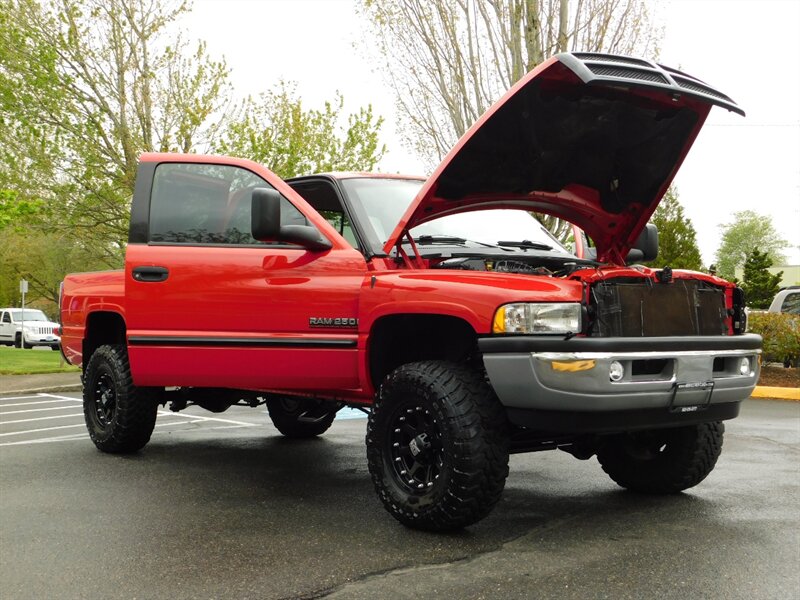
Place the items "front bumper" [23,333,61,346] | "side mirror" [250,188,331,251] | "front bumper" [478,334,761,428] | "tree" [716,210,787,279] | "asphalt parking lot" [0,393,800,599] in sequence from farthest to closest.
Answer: "tree" [716,210,787,279]
"front bumper" [23,333,61,346]
"side mirror" [250,188,331,251]
"front bumper" [478,334,761,428]
"asphalt parking lot" [0,393,800,599]

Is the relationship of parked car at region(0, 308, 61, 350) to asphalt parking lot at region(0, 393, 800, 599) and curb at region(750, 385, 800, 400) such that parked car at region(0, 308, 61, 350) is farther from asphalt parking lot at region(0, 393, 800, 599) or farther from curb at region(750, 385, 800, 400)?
asphalt parking lot at region(0, 393, 800, 599)

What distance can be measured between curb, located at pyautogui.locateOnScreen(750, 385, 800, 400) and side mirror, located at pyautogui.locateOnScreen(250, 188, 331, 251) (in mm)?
9594

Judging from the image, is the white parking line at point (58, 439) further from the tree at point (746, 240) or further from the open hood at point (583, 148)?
the tree at point (746, 240)

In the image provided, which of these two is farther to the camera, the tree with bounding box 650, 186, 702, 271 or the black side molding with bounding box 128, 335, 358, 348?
the tree with bounding box 650, 186, 702, 271

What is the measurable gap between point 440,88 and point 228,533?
1504 centimetres

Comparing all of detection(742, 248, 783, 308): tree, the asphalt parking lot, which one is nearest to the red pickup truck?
the asphalt parking lot

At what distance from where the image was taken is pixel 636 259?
5961 mm

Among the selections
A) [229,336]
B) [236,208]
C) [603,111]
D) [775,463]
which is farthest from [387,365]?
[775,463]

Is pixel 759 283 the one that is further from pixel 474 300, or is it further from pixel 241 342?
pixel 474 300

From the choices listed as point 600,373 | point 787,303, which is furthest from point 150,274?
point 787,303

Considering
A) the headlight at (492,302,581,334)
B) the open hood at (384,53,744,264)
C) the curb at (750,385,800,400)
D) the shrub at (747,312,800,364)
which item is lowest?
the curb at (750,385,800,400)

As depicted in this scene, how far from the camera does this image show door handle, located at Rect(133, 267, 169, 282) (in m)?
5.59

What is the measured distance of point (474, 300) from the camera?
427 centimetres

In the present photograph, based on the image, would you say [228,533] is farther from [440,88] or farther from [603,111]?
[440,88]
